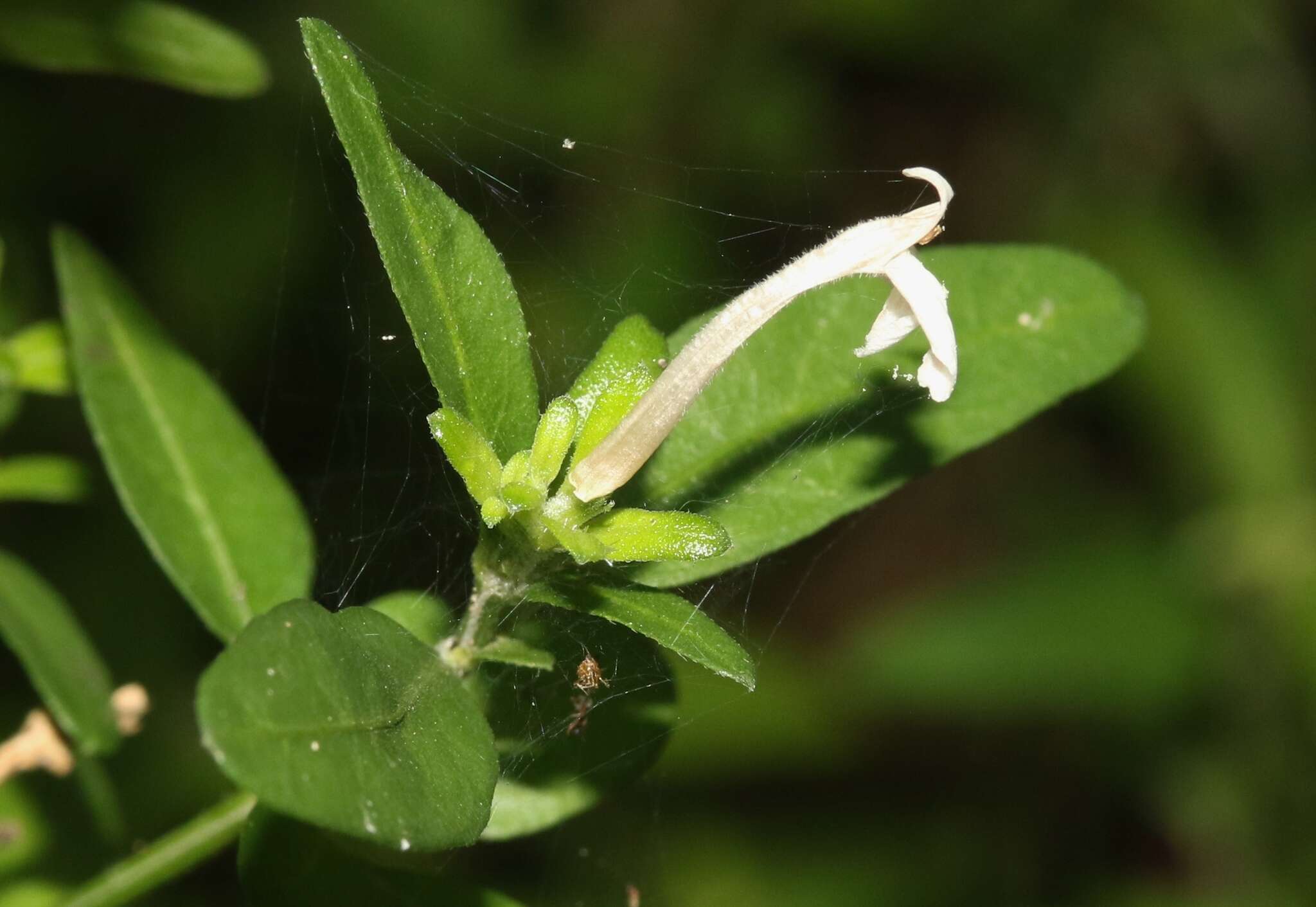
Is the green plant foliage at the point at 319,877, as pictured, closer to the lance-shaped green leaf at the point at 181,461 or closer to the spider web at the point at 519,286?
the lance-shaped green leaf at the point at 181,461

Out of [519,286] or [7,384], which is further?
[519,286]

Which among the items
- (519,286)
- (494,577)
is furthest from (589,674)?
(519,286)

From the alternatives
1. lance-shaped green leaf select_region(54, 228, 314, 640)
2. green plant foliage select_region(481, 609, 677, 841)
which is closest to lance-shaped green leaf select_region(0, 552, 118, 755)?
lance-shaped green leaf select_region(54, 228, 314, 640)

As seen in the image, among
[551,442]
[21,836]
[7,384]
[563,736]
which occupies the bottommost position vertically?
[21,836]

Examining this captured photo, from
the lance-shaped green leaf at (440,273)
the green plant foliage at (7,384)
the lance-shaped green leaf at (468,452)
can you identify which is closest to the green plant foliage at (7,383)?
the green plant foliage at (7,384)

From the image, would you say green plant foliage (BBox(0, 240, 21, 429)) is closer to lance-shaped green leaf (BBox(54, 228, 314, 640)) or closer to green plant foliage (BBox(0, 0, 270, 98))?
lance-shaped green leaf (BBox(54, 228, 314, 640))

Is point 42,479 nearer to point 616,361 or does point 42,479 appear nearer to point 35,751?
point 35,751
